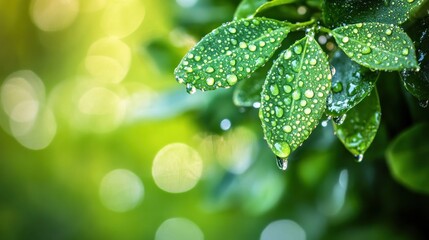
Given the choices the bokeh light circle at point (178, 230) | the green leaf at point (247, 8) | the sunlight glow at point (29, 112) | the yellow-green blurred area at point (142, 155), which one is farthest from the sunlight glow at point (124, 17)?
the green leaf at point (247, 8)

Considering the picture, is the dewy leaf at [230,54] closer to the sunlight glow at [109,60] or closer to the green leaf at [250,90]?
the green leaf at [250,90]

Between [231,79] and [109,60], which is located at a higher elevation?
[231,79]

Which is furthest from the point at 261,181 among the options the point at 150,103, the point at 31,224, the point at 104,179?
the point at 31,224

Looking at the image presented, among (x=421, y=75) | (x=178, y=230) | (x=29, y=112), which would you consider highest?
(x=421, y=75)

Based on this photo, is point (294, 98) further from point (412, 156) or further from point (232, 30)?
point (412, 156)

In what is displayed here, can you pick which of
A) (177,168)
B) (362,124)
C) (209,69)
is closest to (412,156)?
(362,124)

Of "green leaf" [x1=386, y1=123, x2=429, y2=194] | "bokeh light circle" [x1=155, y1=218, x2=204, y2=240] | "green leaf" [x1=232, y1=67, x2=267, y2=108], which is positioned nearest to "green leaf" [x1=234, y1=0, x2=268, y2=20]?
"green leaf" [x1=232, y1=67, x2=267, y2=108]

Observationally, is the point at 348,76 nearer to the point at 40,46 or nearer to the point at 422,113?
the point at 422,113
